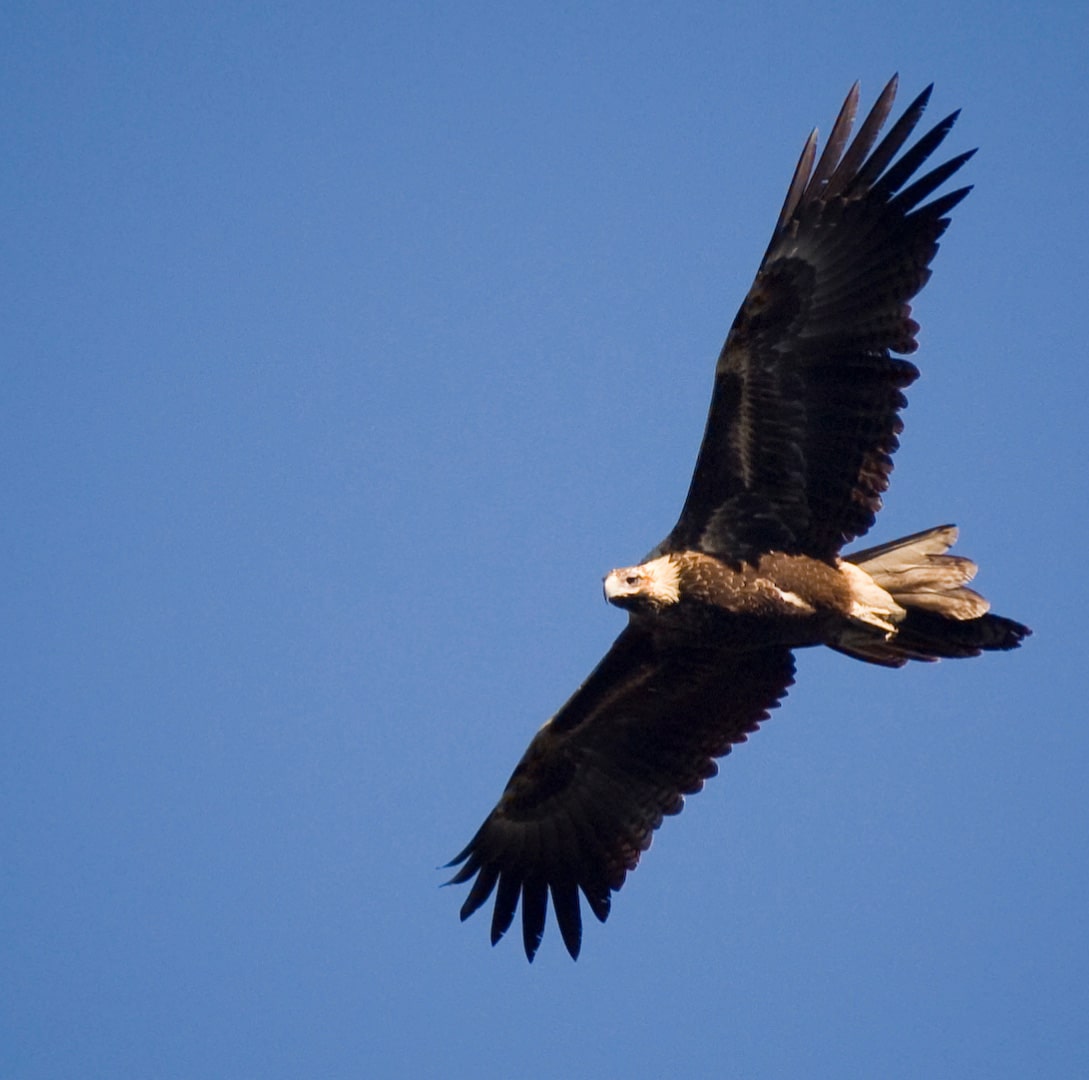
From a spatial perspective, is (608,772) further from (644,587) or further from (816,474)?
(816,474)

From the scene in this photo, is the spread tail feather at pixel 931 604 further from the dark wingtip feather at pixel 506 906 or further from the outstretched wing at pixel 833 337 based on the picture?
the dark wingtip feather at pixel 506 906

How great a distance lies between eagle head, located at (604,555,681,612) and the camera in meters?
8.91

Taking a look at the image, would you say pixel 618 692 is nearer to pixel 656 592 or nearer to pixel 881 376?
pixel 656 592

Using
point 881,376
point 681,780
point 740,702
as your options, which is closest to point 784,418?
point 881,376

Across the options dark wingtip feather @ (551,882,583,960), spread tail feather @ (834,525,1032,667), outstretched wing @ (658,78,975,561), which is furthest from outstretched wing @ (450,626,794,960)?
outstretched wing @ (658,78,975,561)

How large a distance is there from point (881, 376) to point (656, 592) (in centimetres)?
166

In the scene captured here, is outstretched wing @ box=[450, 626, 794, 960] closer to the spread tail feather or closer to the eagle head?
the eagle head

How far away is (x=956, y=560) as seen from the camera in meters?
8.79

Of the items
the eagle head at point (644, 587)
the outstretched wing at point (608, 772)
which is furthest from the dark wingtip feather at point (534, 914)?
the eagle head at point (644, 587)

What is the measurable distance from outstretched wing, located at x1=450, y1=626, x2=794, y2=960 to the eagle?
0.12 feet

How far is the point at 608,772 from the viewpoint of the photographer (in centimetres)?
1017

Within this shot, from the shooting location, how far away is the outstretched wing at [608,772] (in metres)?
9.70

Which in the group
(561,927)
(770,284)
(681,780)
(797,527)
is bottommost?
(561,927)

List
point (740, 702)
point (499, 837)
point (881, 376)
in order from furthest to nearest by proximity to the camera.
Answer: point (499, 837) < point (740, 702) < point (881, 376)
